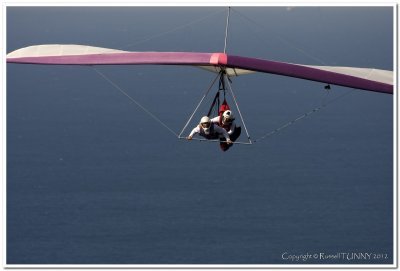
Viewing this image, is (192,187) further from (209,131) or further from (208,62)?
(208,62)

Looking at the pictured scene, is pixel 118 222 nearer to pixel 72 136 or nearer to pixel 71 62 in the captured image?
pixel 72 136

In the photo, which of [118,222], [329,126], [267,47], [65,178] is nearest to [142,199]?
[118,222]

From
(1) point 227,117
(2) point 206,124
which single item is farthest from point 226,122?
(2) point 206,124

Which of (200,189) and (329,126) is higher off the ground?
(329,126)

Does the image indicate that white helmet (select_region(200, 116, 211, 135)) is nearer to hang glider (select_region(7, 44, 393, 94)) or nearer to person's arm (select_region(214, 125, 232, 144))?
person's arm (select_region(214, 125, 232, 144))

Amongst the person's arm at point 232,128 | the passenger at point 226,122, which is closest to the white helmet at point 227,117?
the passenger at point 226,122

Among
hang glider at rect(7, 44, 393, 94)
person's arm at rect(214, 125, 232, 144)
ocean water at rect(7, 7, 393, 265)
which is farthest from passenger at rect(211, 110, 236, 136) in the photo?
ocean water at rect(7, 7, 393, 265)

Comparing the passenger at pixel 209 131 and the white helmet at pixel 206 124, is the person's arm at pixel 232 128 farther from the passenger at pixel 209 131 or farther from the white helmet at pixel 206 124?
the white helmet at pixel 206 124
